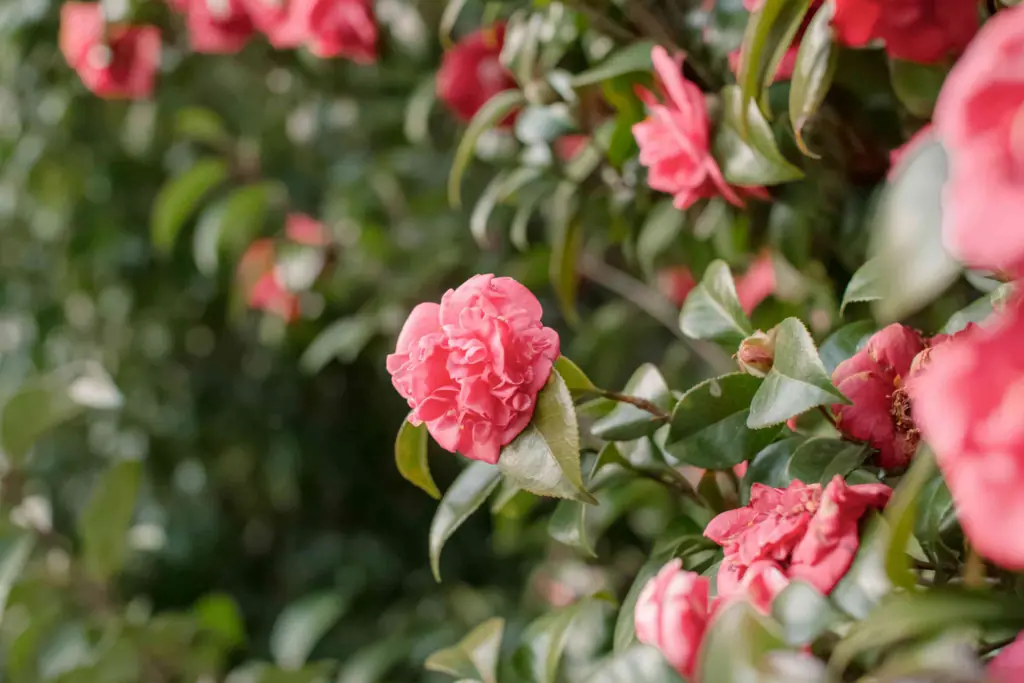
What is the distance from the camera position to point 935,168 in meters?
0.28

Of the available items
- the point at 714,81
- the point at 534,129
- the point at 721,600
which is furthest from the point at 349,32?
the point at 721,600

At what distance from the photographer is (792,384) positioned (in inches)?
17.1

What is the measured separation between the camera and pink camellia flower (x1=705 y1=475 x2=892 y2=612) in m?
0.37

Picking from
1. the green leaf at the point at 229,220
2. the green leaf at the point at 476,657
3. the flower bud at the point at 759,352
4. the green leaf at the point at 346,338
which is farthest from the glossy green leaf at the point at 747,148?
the green leaf at the point at 229,220

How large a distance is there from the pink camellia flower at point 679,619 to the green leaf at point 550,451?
0.07 metres

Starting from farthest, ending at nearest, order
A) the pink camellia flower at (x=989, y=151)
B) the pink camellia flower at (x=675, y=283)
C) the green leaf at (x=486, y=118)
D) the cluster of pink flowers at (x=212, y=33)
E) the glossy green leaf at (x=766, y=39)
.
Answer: the pink camellia flower at (x=675, y=283) < the cluster of pink flowers at (x=212, y=33) < the green leaf at (x=486, y=118) < the glossy green leaf at (x=766, y=39) < the pink camellia flower at (x=989, y=151)

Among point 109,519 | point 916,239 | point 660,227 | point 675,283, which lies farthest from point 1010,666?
point 109,519

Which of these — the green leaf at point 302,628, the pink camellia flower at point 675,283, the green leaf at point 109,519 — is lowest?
the green leaf at point 302,628

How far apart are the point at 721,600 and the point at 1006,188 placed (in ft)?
0.69

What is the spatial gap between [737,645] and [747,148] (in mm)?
339

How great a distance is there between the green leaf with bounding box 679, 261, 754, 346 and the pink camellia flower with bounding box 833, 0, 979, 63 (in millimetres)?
148

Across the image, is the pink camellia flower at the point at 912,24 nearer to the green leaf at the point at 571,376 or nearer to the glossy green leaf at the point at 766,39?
the glossy green leaf at the point at 766,39

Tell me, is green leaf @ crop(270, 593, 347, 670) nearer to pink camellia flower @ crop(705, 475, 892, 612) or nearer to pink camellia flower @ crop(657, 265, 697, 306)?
pink camellia flower @ crop(657, 265, 697, 306)

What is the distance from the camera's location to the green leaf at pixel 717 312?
1.75 feet
